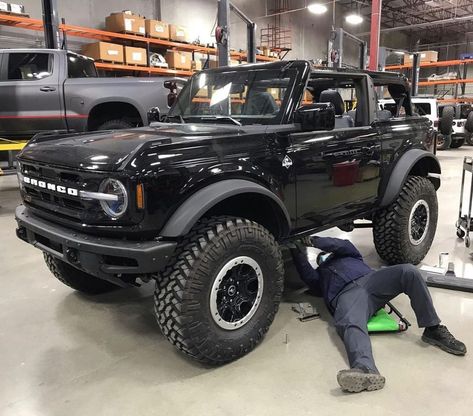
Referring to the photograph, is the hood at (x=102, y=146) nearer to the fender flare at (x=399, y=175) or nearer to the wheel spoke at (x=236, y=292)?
the wheel spoke at (x=236, y=292)

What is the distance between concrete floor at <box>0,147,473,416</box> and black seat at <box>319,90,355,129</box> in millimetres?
1447

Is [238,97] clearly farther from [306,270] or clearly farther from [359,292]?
[359,292]

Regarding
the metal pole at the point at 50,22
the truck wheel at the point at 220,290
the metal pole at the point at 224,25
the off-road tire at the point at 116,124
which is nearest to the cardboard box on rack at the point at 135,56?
the metal pole at the point at 50,22

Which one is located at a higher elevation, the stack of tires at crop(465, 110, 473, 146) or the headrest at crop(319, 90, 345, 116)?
the headrest at crop(319, 90, 345, 116)

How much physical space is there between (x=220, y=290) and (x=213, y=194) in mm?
543

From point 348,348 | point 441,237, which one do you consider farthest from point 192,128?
point 441,237

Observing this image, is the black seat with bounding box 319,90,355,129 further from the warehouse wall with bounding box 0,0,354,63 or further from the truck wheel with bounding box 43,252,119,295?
the warehouse wall with bounding box 0,0,354,63

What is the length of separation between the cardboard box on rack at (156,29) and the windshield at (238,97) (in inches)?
332

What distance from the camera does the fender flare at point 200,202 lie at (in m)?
2.26

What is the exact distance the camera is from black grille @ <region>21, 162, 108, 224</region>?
229cm

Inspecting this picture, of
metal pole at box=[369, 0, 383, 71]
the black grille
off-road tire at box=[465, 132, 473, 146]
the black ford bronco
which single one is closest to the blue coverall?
the black ford bronco

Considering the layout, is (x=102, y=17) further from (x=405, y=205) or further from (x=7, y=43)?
(x=405, y=205)

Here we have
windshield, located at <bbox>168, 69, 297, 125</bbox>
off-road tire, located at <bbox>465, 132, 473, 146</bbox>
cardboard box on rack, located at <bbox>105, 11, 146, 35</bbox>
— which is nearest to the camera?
windshield, located at <bbox>168, 69, 297, 125</bbox>

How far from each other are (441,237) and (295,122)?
3.02m
